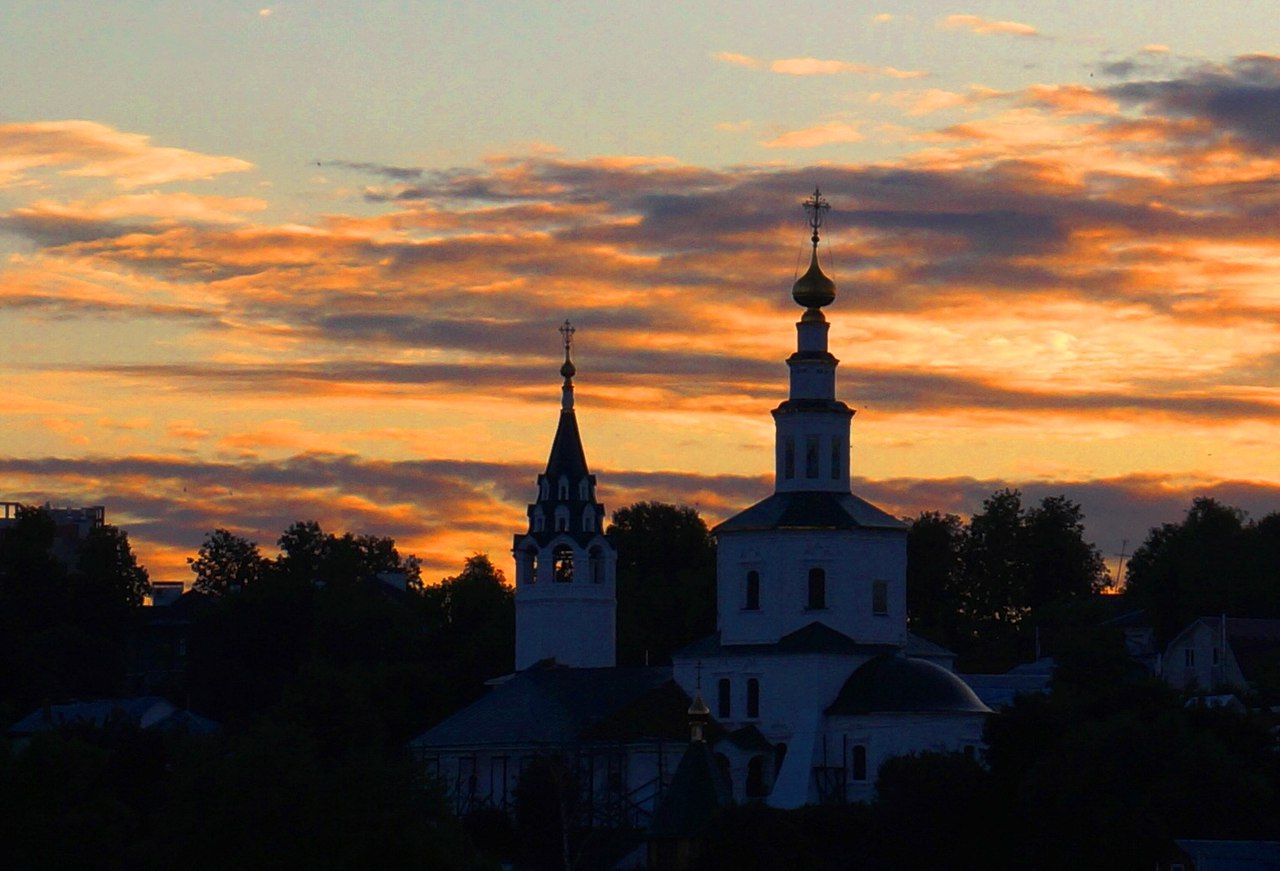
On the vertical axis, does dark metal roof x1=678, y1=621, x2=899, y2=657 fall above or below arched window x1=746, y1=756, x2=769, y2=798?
above

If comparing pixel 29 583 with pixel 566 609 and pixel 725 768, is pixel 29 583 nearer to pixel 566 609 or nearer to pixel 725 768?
pixel 566 609

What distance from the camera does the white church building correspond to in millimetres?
76875

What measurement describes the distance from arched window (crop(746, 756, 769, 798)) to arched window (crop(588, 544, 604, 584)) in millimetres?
13060

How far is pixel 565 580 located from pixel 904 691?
16204 millimetres

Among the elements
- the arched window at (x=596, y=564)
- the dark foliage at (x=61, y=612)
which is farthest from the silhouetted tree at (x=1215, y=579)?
the dark foliage at (x=61, y=612)

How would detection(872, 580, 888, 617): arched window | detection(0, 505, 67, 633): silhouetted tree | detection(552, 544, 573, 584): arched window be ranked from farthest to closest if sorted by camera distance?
detection(0, 505, 67, 633): silhouetted tree → detection(552, 544, 573, 584): arched window → detection(872, 580, 888, 617): arched window

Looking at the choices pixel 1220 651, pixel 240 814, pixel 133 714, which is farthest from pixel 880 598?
pixel 133 714

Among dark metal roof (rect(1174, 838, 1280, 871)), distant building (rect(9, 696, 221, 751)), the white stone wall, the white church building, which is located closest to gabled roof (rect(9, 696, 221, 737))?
distant building (rect(9, 696, 221, 751))

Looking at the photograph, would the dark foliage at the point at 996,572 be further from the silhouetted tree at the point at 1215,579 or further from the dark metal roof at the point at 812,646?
the dark metal roof at the point at 812,646

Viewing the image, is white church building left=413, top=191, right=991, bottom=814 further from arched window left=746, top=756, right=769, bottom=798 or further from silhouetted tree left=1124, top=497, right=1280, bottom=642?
silhouetted tree left=1124, top=497, right=1280, bottom=642

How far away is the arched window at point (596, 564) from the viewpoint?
90.6 m

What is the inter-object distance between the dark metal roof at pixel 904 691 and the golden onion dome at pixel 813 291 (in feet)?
32.9

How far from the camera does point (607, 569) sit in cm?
9075

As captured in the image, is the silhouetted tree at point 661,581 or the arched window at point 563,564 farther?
the silhouetted tree at point 661,581
